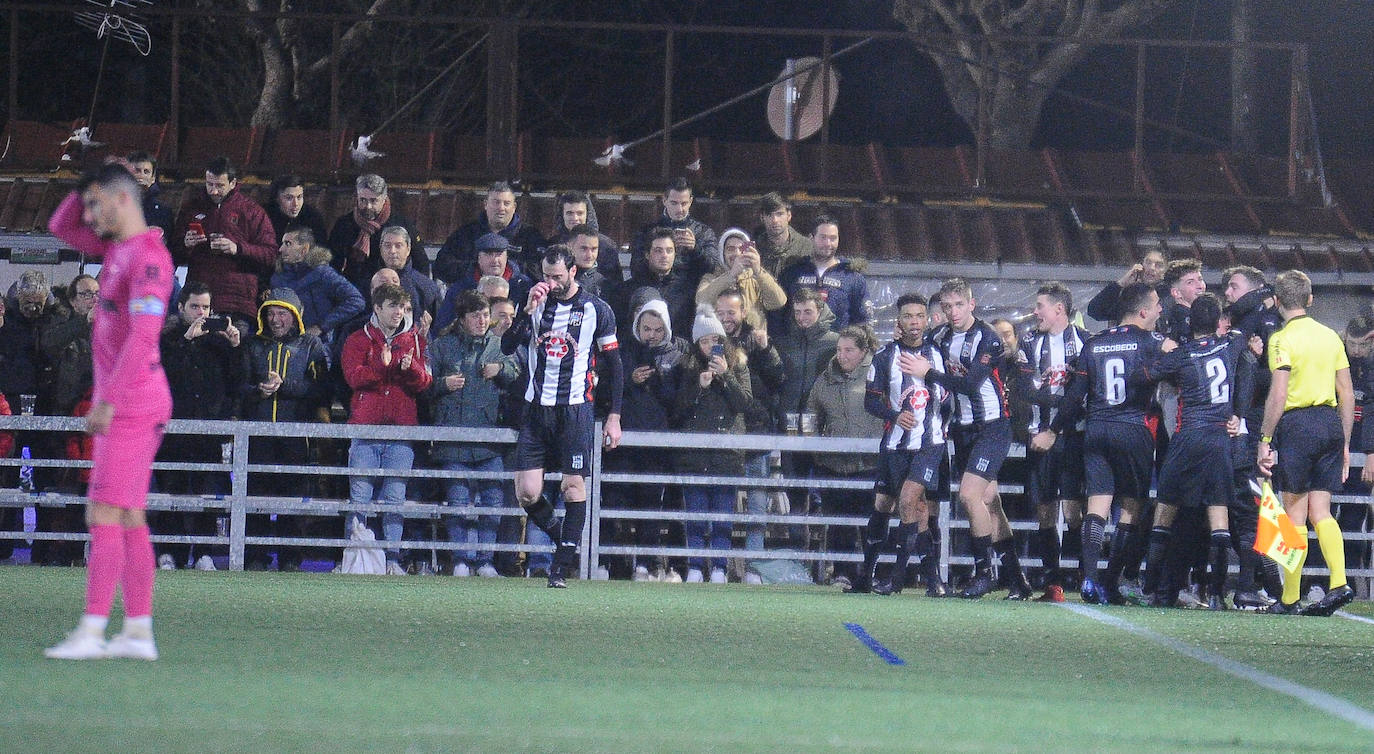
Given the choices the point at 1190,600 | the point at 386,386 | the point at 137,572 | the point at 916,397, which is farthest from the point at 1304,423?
the point at 137,572

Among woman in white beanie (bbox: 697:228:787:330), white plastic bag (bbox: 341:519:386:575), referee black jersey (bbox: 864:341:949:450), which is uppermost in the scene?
woman in white beanie (bbox: 697:228:787:330)

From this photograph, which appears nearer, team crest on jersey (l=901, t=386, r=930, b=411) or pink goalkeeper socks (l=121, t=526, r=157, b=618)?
pink goalkeeper socks (l=121, t=526, r=157, b=618)

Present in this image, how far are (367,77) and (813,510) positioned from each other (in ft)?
52.9

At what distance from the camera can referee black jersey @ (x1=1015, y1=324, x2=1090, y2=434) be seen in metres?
11.9

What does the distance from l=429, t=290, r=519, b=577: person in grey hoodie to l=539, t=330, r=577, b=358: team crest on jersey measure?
1677 millimetres

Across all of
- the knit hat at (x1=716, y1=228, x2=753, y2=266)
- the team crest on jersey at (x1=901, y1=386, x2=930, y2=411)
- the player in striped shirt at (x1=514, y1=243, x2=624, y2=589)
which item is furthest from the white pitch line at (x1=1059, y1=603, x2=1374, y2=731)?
Result: the knit hat at (x1=716, y1=228, x2=753, y2=266)

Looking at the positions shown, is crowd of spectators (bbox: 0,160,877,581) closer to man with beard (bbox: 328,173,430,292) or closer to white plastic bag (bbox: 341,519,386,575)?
man with beard (bbox: 328,173,430,292)

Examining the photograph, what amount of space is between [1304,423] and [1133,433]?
1.09 m

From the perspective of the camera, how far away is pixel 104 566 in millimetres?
6387

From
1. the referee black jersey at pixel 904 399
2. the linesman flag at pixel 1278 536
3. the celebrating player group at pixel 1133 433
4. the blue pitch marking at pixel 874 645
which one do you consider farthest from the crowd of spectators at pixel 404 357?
the blue pitch marking at pixel 874 645

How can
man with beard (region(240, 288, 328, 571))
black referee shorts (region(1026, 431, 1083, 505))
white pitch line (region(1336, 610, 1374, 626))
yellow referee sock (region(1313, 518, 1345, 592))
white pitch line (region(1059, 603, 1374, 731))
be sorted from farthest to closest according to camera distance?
man with beard (region(240, 288, 328, 571)) < black referee shorts (region(1026, 431, 1083, 505)) < yellow referee sock (region(1313, 518, 1345, 592)) < white pitch line (region(1336, 610, 1374, 626)) < white pitch line (region(1059, 603, 1374, 731))

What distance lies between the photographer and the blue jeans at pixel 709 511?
43.0ft

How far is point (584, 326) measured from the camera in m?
11.3

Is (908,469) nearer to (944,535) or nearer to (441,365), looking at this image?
(944,535)
